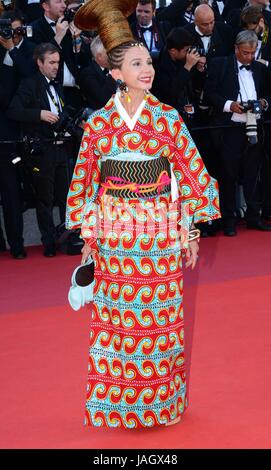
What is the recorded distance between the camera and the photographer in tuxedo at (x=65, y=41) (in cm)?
906

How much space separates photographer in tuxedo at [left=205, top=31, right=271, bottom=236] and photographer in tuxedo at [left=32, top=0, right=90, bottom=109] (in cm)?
117

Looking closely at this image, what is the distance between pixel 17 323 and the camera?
22.5 ft

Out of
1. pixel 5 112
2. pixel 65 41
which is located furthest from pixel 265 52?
pixel 5 112

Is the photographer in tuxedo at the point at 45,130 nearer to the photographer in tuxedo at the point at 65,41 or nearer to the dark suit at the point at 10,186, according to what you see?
the dark suit at the point at 10,186

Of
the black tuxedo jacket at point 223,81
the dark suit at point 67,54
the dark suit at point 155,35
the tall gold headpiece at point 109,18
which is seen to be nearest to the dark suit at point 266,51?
the black tuxedo jacket at point 223,81

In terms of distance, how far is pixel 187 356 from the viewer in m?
5.85

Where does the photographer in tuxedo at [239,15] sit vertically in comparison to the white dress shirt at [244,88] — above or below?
above

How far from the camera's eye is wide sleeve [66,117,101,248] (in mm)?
4730

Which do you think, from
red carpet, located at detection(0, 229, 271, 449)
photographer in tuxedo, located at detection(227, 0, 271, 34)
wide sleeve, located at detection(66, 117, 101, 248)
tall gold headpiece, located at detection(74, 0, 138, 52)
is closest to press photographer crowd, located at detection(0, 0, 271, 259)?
photographer in tuxedo, located at detection(227, 0, 271, 34)

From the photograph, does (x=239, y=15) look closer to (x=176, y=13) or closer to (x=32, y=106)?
(x=176, y=13)

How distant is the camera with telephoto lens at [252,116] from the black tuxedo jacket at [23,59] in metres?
1.88

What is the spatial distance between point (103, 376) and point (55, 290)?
117 inches

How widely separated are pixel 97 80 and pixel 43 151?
0.75 meters

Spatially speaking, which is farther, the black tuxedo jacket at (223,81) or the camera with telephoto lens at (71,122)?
the black tuxedo jacket at (223,81)
